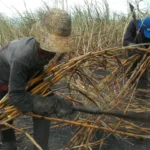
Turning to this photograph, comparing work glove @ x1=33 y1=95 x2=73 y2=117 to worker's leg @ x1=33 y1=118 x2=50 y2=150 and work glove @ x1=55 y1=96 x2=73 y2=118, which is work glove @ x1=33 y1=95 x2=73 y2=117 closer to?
work glove @ x1=55 y1=96 x2=73 y2=118

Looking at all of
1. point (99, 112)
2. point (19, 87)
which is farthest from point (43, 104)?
point (99, 112)

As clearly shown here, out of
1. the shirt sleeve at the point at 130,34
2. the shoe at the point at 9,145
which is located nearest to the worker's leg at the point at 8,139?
the shoe at the point at 9,145

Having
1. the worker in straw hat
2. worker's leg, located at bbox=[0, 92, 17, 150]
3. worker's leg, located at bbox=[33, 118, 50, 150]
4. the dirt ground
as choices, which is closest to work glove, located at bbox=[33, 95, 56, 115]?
the worker in straw hat

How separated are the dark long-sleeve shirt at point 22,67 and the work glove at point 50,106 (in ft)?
0.16

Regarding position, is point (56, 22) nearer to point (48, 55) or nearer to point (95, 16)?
point (48, 55)

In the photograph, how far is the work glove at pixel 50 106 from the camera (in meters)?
2.17

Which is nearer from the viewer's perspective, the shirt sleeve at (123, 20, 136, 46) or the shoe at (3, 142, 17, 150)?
the shoe at (3, 142, 17, 150)

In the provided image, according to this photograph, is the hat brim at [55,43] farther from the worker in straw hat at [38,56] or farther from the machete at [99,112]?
the machete at [99,112]

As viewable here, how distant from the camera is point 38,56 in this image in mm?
2104

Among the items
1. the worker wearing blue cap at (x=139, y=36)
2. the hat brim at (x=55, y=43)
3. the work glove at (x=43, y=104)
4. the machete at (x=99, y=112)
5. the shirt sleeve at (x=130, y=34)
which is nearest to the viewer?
the hat brim at (x=55, y=43)

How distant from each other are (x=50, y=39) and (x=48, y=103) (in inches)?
18.7

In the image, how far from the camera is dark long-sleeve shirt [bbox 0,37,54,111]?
2023mm

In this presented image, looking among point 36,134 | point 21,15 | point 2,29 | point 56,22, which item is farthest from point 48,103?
point 2,29

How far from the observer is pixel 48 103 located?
7.23 ft
